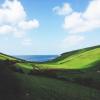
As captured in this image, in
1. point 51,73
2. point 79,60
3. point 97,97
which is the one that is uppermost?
point 79,60

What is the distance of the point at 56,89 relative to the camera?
103 ft

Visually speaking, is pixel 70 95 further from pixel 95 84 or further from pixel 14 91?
pixel 95 84

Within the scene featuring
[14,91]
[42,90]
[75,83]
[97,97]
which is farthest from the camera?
[75,83]

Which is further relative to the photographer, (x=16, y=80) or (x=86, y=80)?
(x=86, y=80)

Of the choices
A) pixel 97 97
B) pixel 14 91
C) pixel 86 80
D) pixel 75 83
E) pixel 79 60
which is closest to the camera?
pixel 14 91

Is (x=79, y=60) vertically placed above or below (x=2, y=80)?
above

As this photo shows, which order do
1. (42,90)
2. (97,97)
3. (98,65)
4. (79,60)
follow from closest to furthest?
(42,90), (97,97), (98,65), (79,60)

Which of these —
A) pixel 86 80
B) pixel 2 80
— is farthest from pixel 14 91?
pixel 86 80

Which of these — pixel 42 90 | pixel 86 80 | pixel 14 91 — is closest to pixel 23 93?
pixel 14 91

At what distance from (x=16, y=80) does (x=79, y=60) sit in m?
44.4

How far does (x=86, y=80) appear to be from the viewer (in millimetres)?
41625

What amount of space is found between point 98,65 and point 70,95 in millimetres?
32196

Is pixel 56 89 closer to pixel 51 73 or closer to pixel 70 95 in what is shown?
pixel 70 95

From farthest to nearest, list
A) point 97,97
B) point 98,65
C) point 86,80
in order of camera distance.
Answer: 1. point 98,65
2. point 86,80
3. point 97,97
